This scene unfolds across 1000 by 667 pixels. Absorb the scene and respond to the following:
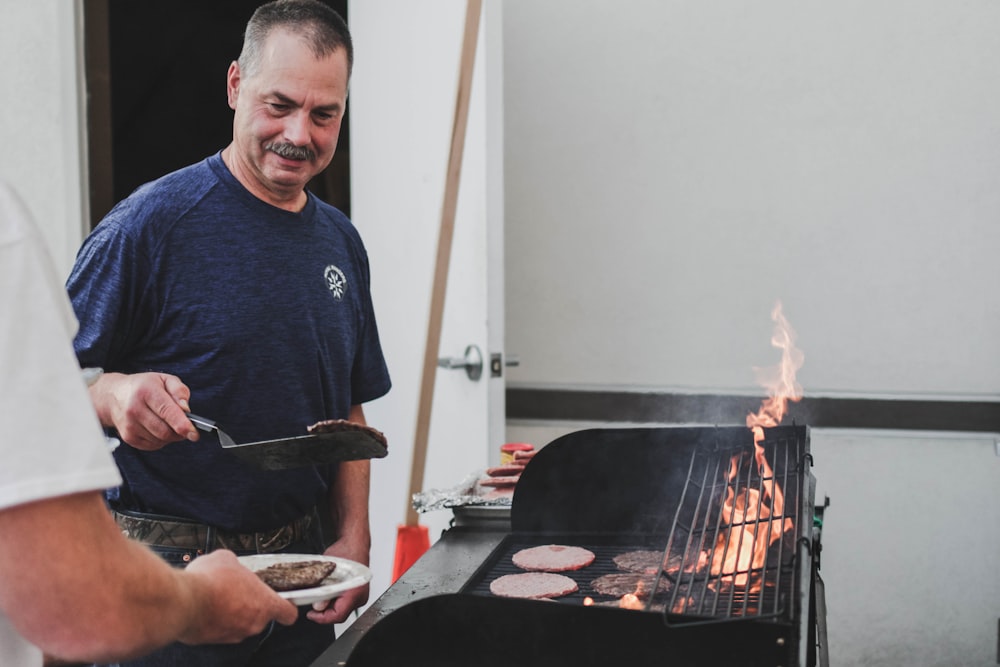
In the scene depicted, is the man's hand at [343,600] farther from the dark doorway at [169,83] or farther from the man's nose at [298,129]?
the dark doorway at [169,83]

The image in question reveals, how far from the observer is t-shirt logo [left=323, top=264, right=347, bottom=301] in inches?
93.0

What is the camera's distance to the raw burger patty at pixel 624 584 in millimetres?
1822

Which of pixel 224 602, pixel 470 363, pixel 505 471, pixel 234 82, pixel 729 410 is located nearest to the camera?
pixel 224 602

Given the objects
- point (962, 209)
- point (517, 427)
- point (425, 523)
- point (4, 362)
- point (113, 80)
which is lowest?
point (425, 523)

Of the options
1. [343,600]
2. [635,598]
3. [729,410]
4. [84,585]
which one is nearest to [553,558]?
[635,598]

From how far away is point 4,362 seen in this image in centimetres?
85

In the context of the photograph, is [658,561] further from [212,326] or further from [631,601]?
[212,326]

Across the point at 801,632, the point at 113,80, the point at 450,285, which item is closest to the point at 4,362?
the point at 801,632

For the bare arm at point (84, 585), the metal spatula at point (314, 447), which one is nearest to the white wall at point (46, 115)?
the metal spatula at point (314, 447)

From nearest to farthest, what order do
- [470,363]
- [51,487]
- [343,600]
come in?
[51,487], [343,600], [470,363]

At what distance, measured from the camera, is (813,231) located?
3928 mm

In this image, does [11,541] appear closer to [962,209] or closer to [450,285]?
[450,285]

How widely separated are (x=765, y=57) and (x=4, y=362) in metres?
3.70

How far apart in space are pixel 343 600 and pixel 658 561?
730mm
